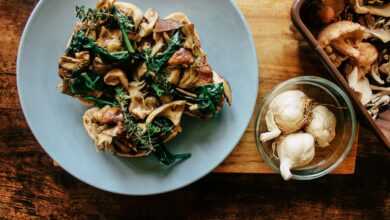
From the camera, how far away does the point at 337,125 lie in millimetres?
1270

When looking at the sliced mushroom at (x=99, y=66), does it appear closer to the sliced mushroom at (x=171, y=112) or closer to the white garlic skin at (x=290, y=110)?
the sliced mushroom at (x=171, y=112)

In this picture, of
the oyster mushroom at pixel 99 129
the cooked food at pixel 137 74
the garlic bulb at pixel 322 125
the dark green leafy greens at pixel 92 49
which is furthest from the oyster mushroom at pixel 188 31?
the garlic bulb at pixel 322 125

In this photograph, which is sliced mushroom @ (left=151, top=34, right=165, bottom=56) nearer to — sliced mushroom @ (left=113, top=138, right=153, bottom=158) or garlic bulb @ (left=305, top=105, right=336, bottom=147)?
sliced mushroom @ (left=113, top=138, right=153, bottom=158)

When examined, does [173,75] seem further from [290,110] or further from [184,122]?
[290,110]

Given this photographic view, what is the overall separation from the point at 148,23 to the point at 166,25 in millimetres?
45

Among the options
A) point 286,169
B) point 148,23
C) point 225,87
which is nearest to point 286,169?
point 286,169

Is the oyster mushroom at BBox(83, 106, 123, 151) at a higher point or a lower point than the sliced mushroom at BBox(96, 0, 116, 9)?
lower

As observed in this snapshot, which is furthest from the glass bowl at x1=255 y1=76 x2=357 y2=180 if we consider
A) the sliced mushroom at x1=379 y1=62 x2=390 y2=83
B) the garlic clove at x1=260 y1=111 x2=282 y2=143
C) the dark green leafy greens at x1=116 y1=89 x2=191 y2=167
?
the dark green leafy greens at x1=116 y1=89 x2=191 y2=167

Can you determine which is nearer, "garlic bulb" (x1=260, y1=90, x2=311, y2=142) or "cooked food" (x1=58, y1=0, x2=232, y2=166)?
"cooked food" (x1=58, y1=0, x2=232, y2=166)

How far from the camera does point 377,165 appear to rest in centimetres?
149

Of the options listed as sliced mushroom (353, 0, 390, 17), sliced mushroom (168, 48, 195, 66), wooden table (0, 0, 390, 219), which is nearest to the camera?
sliced mushroom (168, 48, 195, 66)

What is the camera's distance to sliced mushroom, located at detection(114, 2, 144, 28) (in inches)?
43.5

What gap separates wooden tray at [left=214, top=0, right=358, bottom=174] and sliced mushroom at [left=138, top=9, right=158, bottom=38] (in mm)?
250

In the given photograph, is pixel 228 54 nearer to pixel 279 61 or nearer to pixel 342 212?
pixel 279 61
